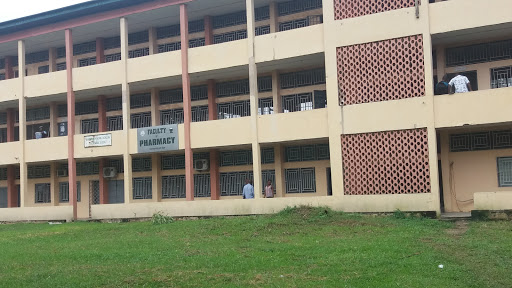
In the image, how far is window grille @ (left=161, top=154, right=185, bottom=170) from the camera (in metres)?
22.1

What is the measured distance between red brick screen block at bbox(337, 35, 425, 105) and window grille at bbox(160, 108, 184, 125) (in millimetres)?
7954

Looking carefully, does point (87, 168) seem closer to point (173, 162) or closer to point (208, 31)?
point (173, 162)

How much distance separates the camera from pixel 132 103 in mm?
23406

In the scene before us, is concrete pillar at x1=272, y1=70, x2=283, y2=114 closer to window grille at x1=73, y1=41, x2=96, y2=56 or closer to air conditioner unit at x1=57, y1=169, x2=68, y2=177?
window grille at x1=73, y1=41, x2=96, y2=56

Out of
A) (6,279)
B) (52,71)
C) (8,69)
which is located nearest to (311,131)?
(6,279)

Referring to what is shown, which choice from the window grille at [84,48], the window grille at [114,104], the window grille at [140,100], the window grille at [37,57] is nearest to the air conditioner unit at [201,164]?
the window grille at [140,100]

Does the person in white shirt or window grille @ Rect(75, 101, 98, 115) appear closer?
the person in white shirt

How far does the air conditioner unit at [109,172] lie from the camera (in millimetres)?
23422

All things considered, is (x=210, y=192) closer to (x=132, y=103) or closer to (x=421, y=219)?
(x=132, y=103)

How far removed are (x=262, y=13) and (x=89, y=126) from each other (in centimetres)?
983

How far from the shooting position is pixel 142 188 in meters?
22.9

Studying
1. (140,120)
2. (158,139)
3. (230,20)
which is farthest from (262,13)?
(140,120)

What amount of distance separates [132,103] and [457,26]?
46.1 ft

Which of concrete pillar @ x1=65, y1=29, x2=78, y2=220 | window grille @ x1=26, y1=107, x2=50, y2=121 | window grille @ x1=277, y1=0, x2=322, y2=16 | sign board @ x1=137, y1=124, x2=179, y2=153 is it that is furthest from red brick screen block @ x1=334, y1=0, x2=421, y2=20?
window grille @ x1=26, y1=107, x2=50, y2=121
